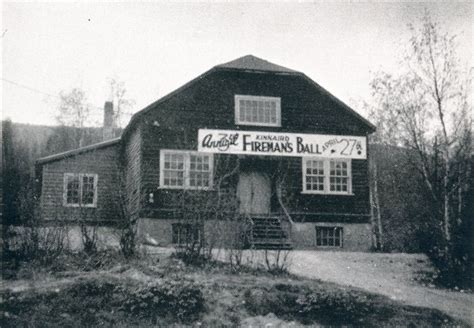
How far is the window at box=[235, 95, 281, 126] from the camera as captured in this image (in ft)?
74.7

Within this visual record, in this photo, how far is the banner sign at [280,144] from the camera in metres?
22.3

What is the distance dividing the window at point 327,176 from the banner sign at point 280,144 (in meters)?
0.34

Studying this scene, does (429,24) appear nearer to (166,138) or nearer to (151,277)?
(166,138)

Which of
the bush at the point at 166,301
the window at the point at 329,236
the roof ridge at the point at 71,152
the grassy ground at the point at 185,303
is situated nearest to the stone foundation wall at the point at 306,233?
the window at the point at 329,236

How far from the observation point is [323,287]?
13.5m

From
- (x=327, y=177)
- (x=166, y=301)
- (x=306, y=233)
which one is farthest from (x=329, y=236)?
(x=166, y=301)

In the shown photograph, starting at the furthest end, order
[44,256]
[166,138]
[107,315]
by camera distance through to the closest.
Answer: [166,138]
[44,256]
[107,315]

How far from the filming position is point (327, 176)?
23250 mm

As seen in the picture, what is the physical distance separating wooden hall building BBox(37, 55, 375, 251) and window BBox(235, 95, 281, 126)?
0.04 meters

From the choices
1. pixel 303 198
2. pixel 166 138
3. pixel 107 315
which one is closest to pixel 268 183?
pixel 303 198

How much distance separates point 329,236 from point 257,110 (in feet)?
19.0

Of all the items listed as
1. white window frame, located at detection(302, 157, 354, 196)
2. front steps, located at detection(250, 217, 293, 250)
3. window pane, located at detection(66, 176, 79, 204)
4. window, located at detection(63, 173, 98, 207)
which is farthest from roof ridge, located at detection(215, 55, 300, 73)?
window pane, located at detection(66, 176, 79, 204)

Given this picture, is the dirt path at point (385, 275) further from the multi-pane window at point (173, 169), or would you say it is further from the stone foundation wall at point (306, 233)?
the multi-pane window at point (173, 169)

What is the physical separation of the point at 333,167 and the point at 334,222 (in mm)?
2247
